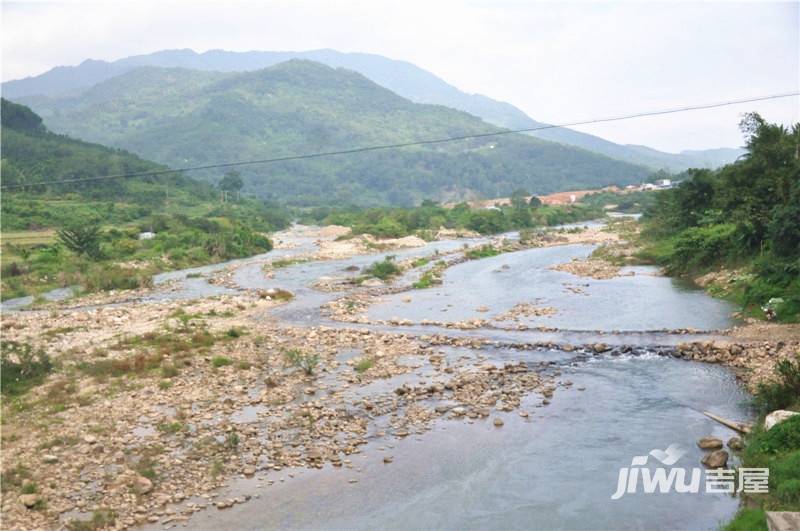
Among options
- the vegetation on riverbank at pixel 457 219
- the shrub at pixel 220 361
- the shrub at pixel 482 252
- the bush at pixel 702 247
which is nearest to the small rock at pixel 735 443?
the shrub at pixel 220 361

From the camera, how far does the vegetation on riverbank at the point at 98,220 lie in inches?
1308

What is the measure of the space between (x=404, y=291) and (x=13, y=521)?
20.7m

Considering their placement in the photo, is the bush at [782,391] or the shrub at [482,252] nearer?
the bush at [782,391]

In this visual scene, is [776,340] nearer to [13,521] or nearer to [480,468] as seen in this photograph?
[480,468]

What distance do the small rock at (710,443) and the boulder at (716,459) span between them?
416mm

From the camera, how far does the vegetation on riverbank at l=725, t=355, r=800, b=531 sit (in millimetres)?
7686

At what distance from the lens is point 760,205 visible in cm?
2453

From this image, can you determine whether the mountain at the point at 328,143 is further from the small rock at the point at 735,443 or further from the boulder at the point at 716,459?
the boulder at the point at 716,459

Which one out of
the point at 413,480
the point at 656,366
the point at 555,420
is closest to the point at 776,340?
the point at 656,366

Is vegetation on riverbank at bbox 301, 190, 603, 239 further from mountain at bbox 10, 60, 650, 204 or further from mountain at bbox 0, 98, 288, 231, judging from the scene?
mountain at bbox 10, 60, 650, 204

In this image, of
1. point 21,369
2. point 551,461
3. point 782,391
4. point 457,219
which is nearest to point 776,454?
point 782,391

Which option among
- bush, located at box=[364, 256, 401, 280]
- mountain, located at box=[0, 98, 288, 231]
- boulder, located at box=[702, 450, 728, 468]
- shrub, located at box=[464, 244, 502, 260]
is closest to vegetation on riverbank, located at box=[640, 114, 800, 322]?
boulder, located at box=[702, 450, 728, 468]

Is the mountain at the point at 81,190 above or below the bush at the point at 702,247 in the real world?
above

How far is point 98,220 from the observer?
49.3 m
